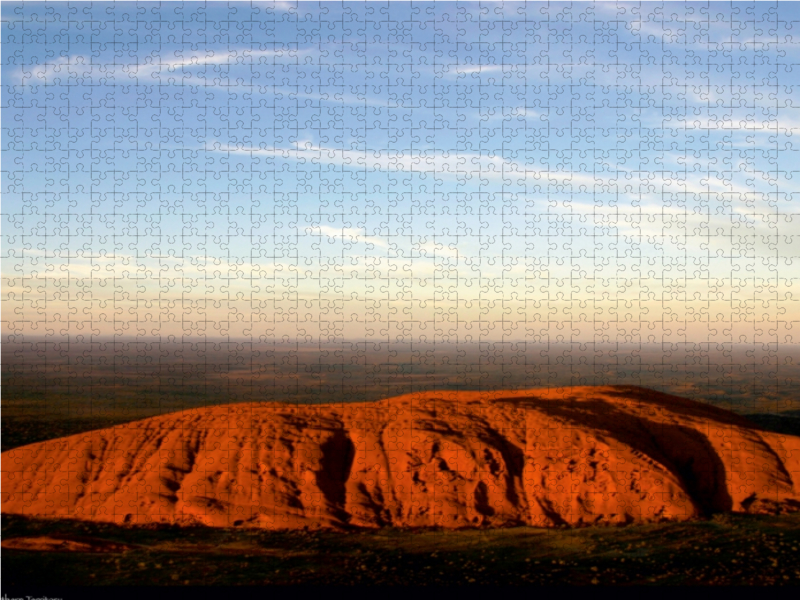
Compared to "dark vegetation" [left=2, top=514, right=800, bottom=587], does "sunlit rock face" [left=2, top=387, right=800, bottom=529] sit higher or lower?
higher

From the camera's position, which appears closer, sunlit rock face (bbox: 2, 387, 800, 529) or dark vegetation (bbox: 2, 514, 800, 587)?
dark vegetation (bbox: 2, 514, 800, 587)

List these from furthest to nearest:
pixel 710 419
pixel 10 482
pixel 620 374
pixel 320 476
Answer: pixel 620 374
pixel 710 419
pixel 10 482
pixel 320 476

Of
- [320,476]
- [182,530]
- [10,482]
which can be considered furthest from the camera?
[10,482]

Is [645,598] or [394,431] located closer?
[645,598]

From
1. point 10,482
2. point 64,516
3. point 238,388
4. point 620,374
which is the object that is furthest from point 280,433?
point 620,374

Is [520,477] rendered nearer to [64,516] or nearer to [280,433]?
[280,433]

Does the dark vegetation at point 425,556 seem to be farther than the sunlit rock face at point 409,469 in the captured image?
No

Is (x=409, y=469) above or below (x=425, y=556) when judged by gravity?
above

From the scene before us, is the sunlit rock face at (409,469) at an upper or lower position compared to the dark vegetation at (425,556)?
upper
